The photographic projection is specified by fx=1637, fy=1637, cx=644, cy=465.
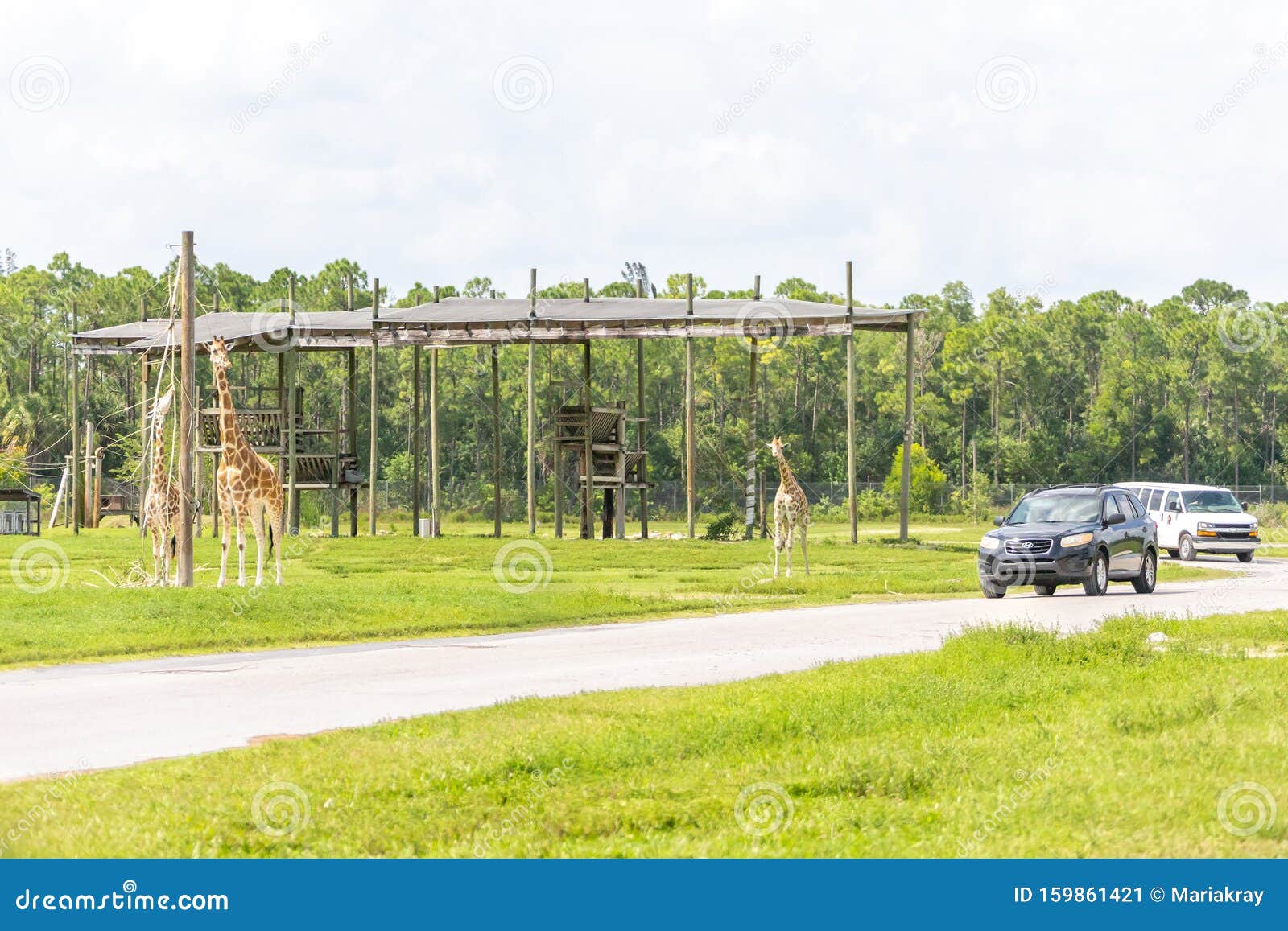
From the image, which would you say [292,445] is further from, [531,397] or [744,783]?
[744,783]

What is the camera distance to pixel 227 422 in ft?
81.8

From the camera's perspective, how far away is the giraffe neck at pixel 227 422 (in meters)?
25.0

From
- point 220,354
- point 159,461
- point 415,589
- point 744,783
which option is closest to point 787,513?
point 415,589

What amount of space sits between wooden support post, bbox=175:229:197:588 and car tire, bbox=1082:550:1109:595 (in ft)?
46.8

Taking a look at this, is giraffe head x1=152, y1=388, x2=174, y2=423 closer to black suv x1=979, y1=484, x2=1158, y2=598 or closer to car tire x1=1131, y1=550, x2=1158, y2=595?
black suv x1=979, y1=484, x2=1158, y2=598

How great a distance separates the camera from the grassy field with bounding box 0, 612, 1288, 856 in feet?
27.8

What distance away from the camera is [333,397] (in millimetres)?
91125

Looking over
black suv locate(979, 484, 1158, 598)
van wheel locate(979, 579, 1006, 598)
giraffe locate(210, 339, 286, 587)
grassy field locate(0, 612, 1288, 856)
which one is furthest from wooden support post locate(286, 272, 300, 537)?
grassy field locate(0, 612, 1288, 856)

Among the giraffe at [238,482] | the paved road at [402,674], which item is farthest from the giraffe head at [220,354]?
the paved road at [402,674]

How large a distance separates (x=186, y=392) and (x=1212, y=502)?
29012mm

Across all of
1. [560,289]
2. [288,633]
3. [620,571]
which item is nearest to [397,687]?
[288,633]

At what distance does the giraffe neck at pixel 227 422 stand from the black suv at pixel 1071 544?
1214 centimetres

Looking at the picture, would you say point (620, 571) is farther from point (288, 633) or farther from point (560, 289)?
point (560, 289)

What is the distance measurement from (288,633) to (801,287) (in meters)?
83.6
